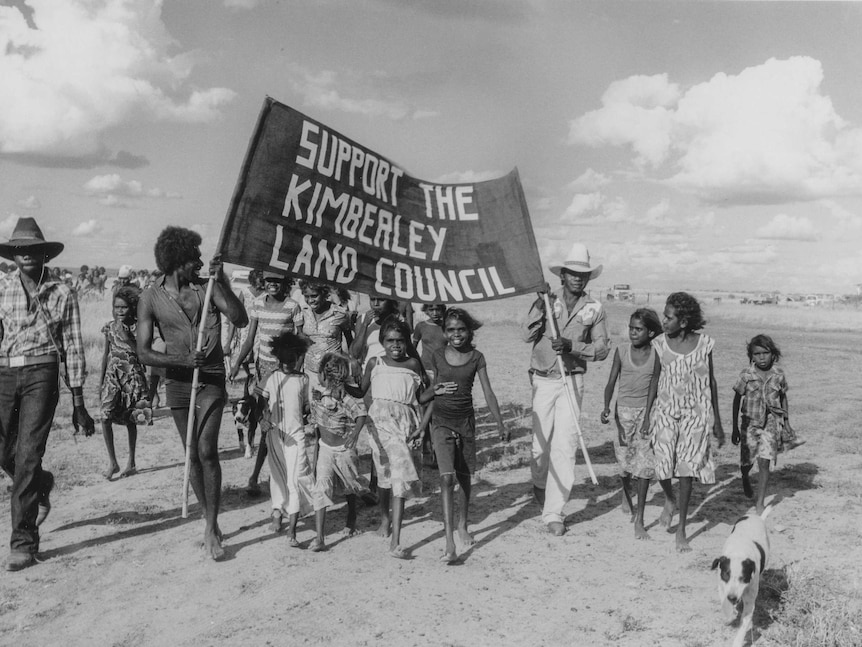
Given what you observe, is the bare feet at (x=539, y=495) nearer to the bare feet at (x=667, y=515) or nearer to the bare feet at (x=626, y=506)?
the bare feet at (x=626, y=506)

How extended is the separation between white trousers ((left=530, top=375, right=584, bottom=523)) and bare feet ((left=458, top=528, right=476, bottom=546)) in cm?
76

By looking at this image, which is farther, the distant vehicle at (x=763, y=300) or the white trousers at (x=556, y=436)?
the distant vehicle at (x=763, y=300)

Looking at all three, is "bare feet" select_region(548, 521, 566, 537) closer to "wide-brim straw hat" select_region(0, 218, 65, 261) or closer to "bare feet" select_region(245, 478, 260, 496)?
"bare feet" select_region(245, 478, 260, 496)

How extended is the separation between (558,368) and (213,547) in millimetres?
3181

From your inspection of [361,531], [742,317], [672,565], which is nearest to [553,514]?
[672,565]

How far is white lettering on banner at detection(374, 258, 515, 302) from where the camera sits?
5.89 metres

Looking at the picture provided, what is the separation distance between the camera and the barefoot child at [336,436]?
5738 mm

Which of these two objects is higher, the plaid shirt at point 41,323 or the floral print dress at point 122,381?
the plaid shirt at point 41,323

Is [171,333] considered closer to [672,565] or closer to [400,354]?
[400,354]

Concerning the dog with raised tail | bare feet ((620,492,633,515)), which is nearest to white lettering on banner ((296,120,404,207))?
bare feet ((620,492,633,515))

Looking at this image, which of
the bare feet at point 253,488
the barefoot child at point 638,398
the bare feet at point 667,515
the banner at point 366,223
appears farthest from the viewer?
the bare feet at point 253,488

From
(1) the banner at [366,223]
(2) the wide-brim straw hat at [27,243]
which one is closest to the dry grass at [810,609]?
(1) the banner at [366,223]

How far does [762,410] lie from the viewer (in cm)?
672

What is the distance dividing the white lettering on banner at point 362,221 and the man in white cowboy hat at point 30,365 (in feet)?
6.24
